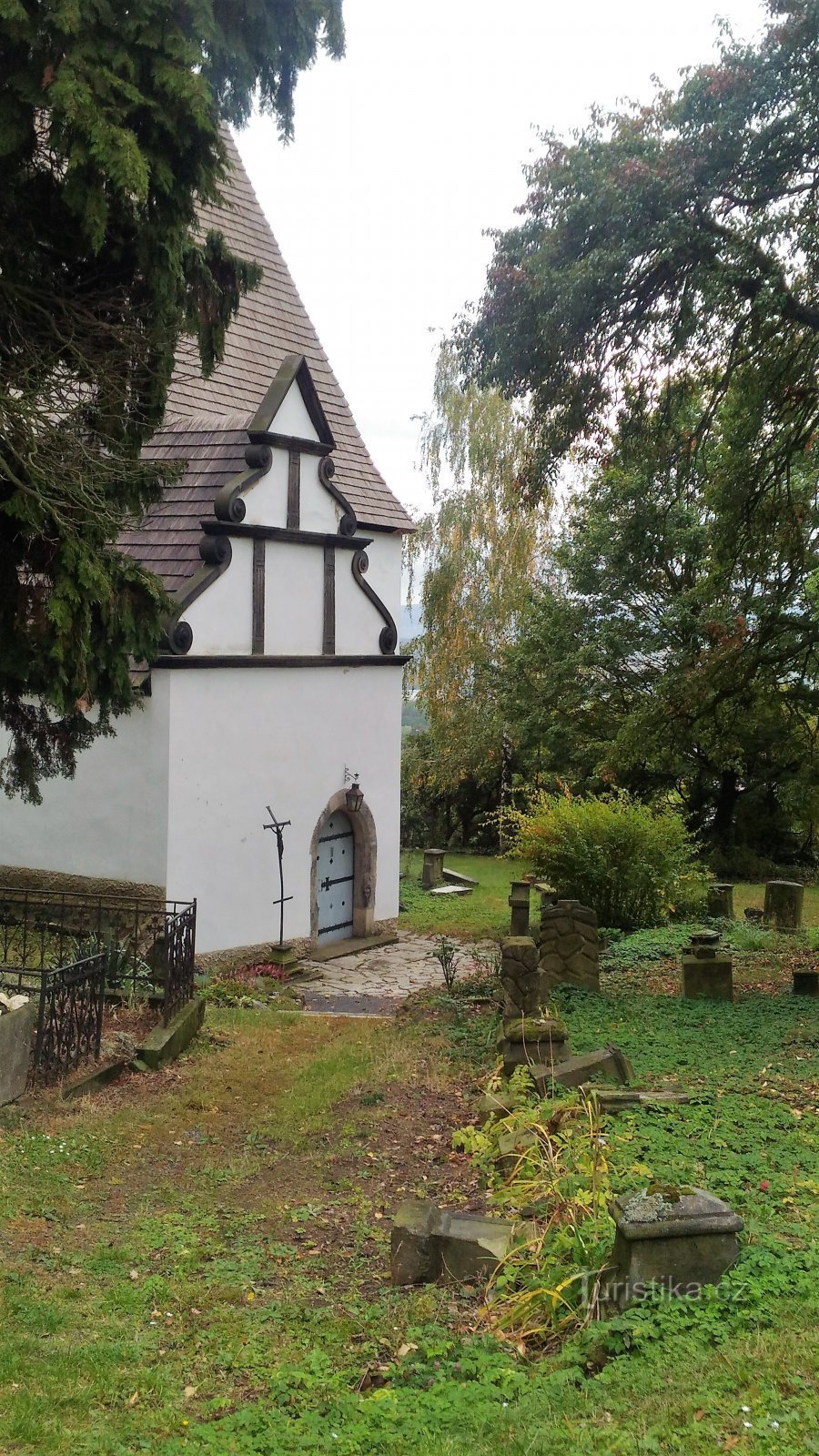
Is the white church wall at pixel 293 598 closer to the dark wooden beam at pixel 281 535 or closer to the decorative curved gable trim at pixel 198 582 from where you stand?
the dark wooden beam at pixel 281 535

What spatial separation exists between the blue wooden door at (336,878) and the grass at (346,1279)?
6.80 m

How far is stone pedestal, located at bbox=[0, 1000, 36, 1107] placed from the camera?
692 centimetres

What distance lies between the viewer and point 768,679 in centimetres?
1308

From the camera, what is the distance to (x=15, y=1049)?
7043 mm

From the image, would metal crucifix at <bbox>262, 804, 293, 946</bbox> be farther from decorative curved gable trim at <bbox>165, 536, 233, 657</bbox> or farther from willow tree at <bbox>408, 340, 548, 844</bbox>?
willow tree at <bbox>408, 340, 548, 844</bbox>

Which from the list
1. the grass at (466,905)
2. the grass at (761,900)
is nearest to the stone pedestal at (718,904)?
the grass at (761,900)

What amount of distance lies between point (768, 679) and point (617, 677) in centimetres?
998

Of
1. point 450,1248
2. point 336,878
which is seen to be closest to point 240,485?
point 336,878

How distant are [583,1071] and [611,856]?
885cm

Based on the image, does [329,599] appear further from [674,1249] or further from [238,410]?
[674,1249]

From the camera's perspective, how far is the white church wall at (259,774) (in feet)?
43.0

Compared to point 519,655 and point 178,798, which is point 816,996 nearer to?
point 178,798

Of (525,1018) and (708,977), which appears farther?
(708,977)

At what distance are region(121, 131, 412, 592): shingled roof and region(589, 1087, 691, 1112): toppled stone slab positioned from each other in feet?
28.9
